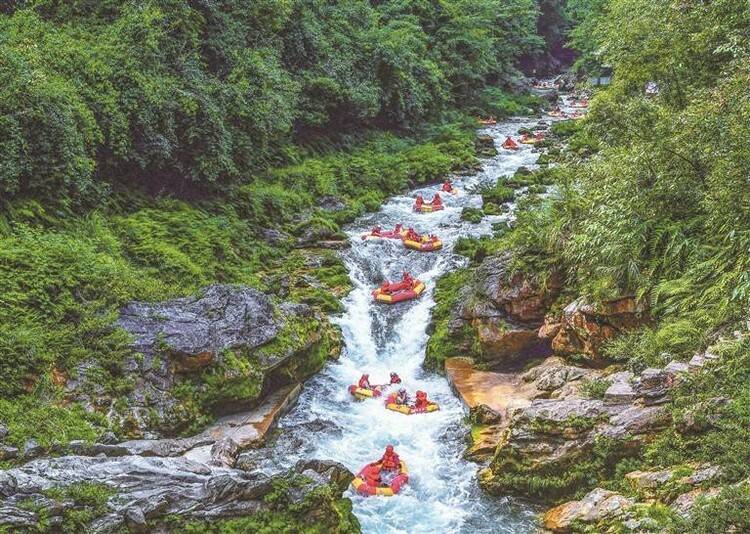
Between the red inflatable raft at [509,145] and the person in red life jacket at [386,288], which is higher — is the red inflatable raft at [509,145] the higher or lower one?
the higher one

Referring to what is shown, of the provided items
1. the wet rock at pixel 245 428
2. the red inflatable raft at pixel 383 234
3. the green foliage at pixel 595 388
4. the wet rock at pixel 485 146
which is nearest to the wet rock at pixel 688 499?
the green foliage at pixel 595 388

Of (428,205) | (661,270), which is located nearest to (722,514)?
(661,270)

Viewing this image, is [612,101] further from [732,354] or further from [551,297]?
[732,354]

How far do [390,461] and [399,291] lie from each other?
672 cm

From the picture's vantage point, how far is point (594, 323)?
11.9m

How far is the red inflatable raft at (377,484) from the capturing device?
1024 centimetres

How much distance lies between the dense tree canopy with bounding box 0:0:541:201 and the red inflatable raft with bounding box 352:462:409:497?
29.3 feet

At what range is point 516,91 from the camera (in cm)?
4222

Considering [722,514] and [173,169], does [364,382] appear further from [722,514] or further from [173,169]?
[173,169]

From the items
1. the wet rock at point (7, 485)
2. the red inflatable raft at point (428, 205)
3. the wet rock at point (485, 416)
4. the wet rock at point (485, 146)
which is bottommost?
the wet rock at point (485, 416)

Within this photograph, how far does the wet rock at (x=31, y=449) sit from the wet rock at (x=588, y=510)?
7374 millimetres

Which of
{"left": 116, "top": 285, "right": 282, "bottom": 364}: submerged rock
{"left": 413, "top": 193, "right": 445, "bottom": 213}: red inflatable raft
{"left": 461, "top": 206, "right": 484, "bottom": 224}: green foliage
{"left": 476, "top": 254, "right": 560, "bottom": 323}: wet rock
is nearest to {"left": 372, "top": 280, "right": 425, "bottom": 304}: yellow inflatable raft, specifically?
{"left": 476, "top": 254, "right": 560, "bottom": 323}: wet rock

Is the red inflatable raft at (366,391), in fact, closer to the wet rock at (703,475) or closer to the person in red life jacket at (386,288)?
the person in red life jacket at (386,288)

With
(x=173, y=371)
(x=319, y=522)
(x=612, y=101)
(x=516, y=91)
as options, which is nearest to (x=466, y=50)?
(x=516, y=91)
